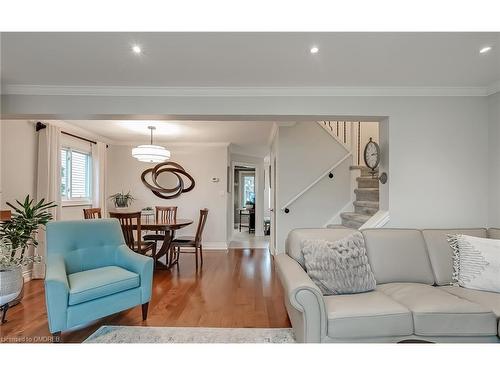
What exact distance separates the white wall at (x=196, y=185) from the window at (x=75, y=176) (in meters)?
0.81

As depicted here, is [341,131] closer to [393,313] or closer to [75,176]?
[393,313]

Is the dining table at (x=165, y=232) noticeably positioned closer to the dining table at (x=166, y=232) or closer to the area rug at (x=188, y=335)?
the dining table at (x=166, y=232)

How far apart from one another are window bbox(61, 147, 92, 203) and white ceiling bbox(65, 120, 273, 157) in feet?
1.73

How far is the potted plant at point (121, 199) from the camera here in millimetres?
5645

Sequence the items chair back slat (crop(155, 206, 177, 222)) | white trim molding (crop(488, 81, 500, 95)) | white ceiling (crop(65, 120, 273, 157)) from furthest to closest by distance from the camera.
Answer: chair back slat (crop(155, 206, 177, 222)) → white ceiling (crop(65, 120, 273, 157)) → white trim molding (crop(488, 81, 500, 95))

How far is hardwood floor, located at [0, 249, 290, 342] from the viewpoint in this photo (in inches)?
91.7

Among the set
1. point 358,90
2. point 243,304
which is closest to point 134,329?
point 243,304

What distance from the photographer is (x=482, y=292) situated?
205 cm

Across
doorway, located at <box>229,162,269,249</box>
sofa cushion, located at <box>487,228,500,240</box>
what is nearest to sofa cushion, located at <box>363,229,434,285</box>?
sofa cushion, located at <box>487,228,500,240</box>

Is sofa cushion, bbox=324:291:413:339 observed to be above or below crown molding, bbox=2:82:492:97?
below

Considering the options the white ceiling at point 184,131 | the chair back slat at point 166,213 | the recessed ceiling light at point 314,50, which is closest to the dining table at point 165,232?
the chair back slat at point 166,213

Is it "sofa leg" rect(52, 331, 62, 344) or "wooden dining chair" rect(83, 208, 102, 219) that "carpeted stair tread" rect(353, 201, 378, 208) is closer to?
"sofa leg" rect(52, 331, 62, 344)
